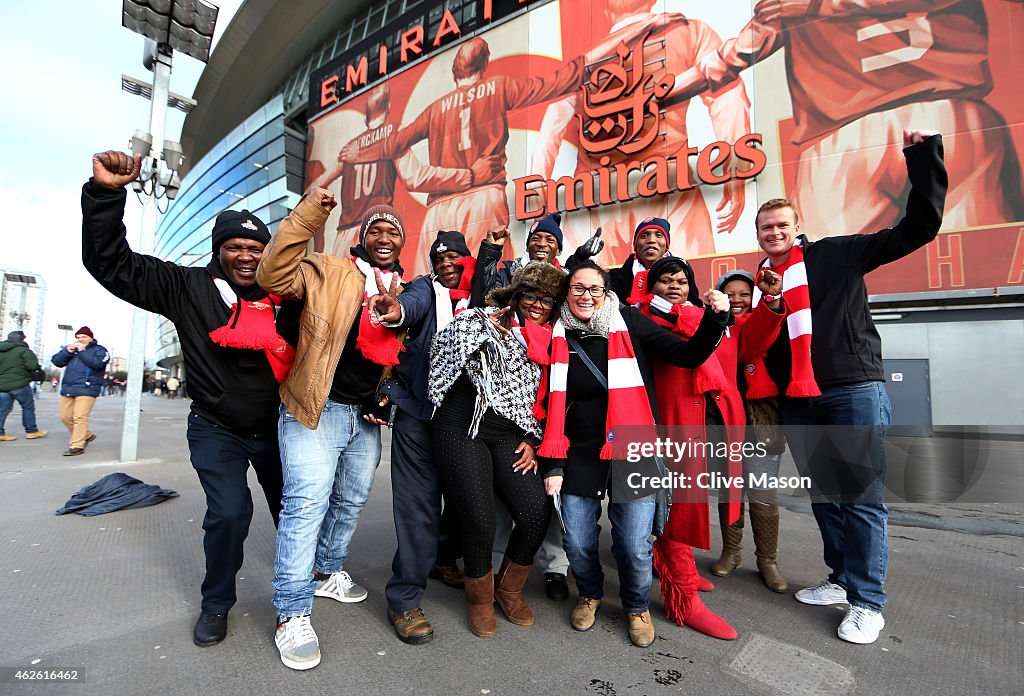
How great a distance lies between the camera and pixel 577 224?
14.1 meters

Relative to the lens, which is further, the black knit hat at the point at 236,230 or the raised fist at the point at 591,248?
the raised fist at the point at 591,248

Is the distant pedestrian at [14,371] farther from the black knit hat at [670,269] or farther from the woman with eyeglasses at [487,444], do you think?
the black knit hat at [670,269]

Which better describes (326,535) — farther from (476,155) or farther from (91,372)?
(476,155)

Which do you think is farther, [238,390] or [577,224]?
[577,224]

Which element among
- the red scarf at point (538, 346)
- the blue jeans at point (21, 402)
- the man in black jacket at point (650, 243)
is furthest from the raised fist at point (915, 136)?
the blue jeans at point (21, 402)

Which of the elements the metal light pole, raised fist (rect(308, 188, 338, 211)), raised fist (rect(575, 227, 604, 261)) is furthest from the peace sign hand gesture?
the metal light pole

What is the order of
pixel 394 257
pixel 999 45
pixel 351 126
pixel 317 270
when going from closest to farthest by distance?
pixel 317 270 → pixel 394 257 → pixel 999 45 → pixel 351 126

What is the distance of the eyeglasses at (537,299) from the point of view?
2.60 m

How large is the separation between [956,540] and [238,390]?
5416mm

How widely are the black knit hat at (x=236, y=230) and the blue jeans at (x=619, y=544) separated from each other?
2.07 metres

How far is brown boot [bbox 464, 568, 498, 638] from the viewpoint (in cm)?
236

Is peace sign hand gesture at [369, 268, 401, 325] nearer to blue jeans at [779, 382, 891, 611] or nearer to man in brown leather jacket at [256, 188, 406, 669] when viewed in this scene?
man in brown leather jacket at [256, 188, 406, 669]

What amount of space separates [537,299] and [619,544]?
1331 mm

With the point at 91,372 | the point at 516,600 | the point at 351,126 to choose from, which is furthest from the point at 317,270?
the point at 351,126
